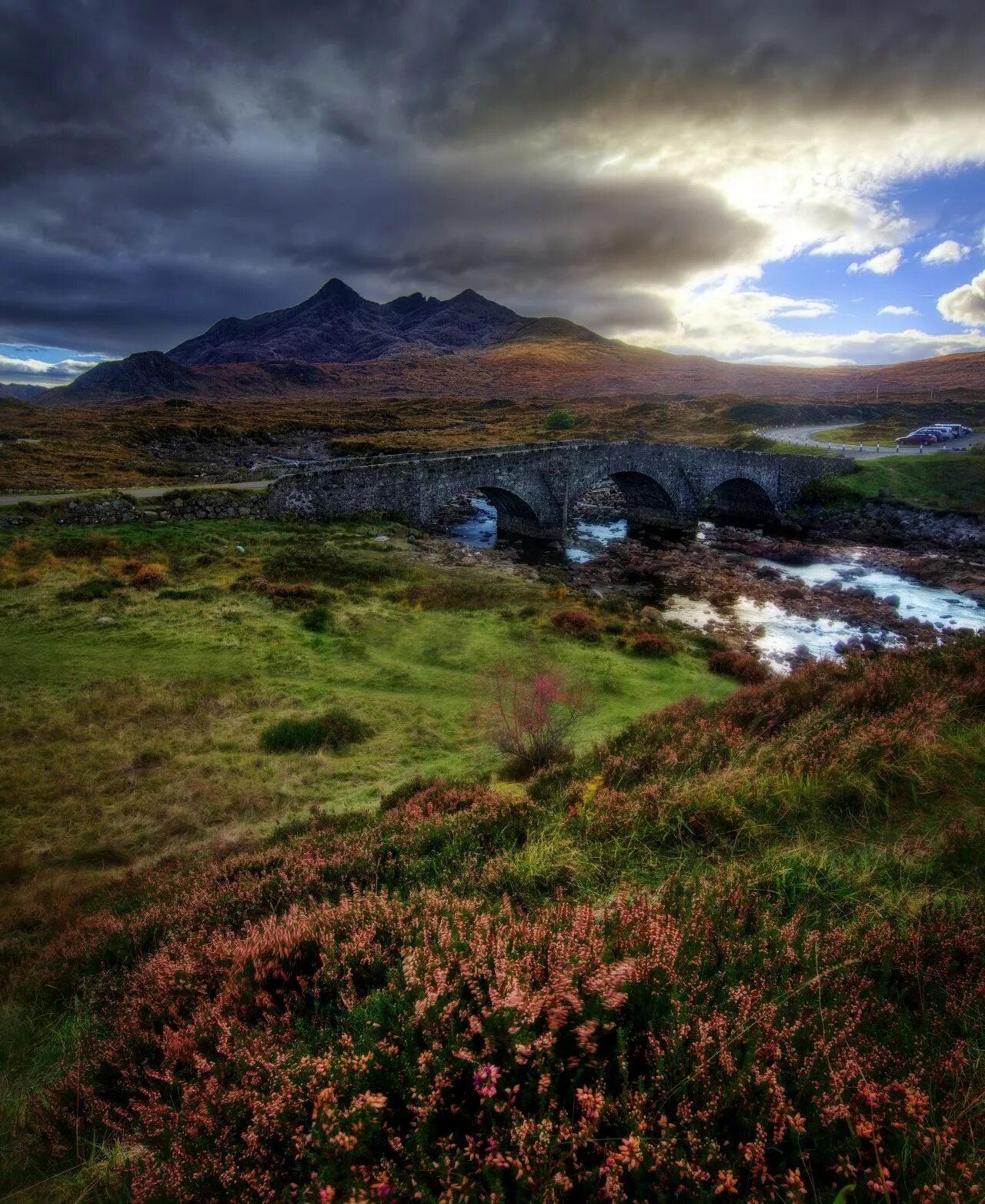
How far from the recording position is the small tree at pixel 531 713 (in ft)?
35.1

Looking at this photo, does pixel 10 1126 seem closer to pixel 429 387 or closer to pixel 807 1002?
pixel 807 1002

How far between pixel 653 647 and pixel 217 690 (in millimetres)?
12952

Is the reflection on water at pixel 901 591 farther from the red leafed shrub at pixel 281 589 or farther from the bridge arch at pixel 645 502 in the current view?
the red leafed shrub at pixel 281 589

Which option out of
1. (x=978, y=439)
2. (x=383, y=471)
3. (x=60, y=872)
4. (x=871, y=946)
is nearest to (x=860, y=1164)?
(x=871, y=946)

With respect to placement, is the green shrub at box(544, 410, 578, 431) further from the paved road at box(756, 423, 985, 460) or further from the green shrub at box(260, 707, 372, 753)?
the green shrub at box(260, 707, 372, 753)

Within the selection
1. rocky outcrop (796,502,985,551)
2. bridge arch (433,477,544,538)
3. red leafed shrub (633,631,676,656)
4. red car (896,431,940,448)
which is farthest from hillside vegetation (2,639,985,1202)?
red car (896,431,940,448)

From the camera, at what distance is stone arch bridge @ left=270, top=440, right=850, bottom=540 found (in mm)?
35000

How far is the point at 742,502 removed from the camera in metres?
54.2

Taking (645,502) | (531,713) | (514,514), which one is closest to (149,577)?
(531,713)

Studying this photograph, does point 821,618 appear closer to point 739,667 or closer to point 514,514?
point 739,667

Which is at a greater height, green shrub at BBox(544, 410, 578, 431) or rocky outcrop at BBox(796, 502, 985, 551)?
green shrub at BBox(544, 410, 578, 431)

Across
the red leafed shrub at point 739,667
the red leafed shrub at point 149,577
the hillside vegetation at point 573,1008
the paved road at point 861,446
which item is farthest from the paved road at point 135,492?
the paved road at point 861,446

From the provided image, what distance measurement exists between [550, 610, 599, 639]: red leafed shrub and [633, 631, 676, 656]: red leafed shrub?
4.62 feet

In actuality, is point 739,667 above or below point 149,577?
below
